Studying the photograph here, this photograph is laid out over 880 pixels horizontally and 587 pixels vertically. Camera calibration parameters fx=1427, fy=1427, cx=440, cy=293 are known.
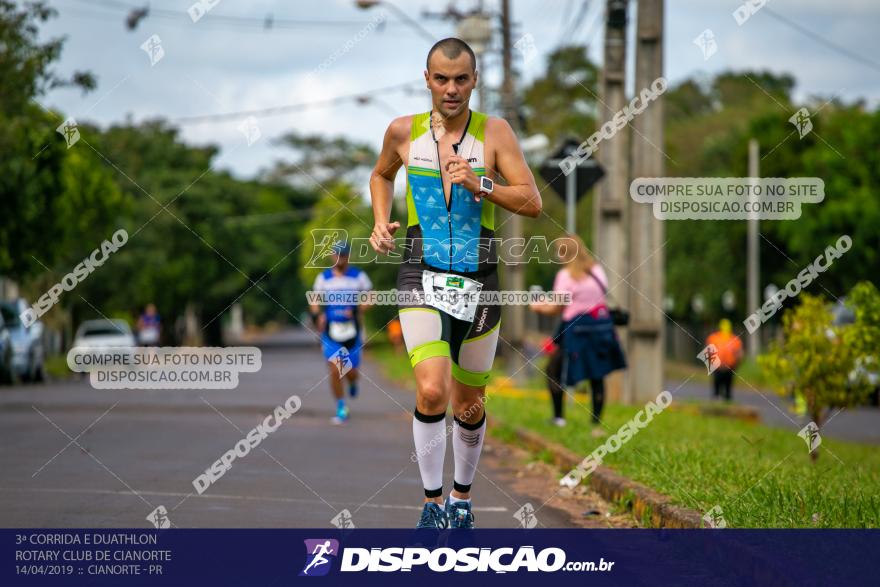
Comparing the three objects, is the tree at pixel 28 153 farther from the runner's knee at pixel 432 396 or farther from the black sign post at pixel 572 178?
the runner's knee at pixel 432 396

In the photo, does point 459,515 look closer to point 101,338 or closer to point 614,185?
point 614,185

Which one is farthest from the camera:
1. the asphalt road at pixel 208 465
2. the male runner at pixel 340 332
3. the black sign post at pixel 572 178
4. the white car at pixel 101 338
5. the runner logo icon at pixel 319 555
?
the white car at pixel 101 338

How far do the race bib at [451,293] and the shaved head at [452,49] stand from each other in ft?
3.12

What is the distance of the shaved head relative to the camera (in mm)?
6348

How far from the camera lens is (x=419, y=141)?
21.6 ft

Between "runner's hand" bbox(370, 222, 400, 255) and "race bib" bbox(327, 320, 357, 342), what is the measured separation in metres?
9.60

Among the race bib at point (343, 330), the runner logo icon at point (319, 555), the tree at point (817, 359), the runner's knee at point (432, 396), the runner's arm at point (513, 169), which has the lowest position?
the runner logo icon at point (319, 555)

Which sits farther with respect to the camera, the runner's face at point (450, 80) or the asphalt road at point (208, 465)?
the asphalt road at point (208, 465)

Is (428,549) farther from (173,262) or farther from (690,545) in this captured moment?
(173,262)

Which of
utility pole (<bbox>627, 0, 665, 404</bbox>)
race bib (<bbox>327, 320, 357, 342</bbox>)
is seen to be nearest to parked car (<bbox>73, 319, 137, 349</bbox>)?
utility pole (<bbox>627, 0, 665, 404</bbox>)

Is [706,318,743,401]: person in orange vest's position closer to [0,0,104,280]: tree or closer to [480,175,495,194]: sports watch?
[0,0,104,280]: tree

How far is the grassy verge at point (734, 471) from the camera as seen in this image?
6.80 metres

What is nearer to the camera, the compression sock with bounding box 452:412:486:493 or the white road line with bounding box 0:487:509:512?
the compression sock with bounding box 452:412:486:493

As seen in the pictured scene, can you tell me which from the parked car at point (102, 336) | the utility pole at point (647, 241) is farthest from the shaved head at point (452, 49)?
the parked car at point (102, 336)
